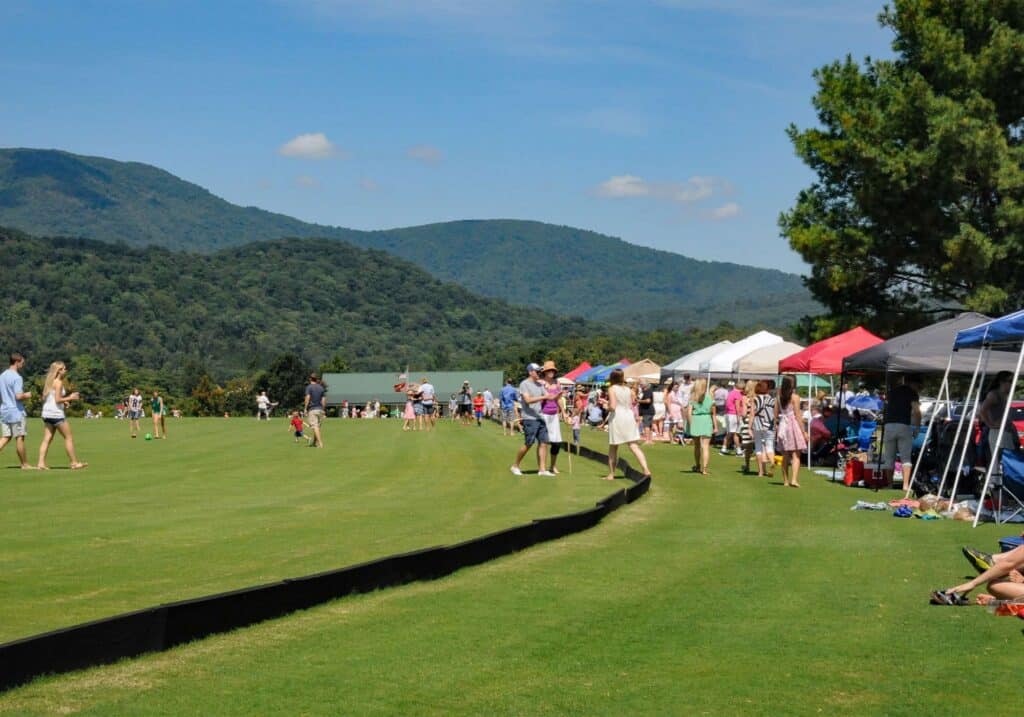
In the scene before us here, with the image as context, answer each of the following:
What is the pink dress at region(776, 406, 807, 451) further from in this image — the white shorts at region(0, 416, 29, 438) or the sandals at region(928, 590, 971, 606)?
the white shorts at region(0, 416, 29, 438)

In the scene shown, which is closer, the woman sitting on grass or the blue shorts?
the woman sitting on grass

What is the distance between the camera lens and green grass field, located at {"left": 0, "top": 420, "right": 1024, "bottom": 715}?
23.0 feet

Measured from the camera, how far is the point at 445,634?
8.76 m

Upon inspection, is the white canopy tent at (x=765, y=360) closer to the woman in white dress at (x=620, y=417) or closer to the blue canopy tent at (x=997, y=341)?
the woman in white dress at (x=620, y=417)

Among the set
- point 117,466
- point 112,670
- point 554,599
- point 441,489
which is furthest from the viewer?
point 117,466

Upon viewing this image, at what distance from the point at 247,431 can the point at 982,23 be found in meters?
28.0

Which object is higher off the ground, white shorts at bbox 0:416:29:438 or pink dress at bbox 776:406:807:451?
pink dress at bbox 776:406:807:451

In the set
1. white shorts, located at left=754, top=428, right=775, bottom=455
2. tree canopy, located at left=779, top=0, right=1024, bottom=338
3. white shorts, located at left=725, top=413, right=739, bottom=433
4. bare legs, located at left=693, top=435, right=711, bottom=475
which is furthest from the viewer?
tree canopy, located at left=779, top=0, right=1024, bottom=338

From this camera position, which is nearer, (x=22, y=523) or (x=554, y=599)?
(x=554, y=599)

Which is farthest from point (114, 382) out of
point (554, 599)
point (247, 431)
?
point (554, 599)

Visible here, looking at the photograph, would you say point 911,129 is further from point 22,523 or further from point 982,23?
point 22,523

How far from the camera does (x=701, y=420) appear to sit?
25031 millimetres

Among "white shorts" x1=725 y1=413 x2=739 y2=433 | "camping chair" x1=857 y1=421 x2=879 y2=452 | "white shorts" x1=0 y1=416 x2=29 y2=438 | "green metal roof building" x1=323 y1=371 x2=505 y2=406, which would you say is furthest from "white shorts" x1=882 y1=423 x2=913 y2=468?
"green metal roof building" x1=323 y1=371 x2=505 y2=406

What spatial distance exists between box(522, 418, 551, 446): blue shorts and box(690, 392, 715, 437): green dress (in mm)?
3268
